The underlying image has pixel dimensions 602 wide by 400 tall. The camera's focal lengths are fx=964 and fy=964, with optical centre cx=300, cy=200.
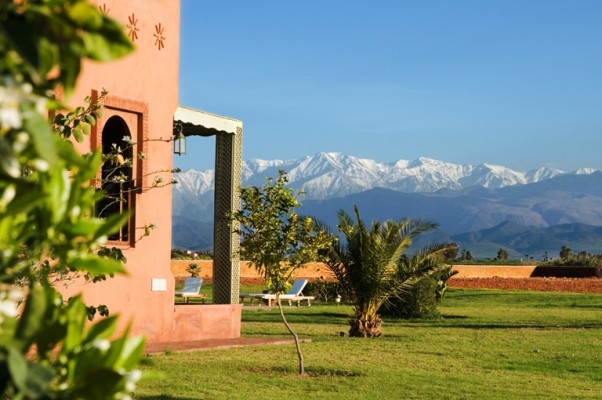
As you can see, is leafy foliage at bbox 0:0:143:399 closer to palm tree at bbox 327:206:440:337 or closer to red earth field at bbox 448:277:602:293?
palm tree at bbox 327:206:440:337

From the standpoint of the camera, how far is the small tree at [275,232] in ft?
41.8

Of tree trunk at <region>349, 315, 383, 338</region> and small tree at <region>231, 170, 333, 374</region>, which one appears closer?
small tree at <region>231, 170, 333, 374</region>

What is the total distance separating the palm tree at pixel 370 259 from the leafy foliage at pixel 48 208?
16.4 meters

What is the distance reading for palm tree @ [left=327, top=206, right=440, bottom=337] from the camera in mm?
18516

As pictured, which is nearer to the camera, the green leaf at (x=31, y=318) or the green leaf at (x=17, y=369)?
the green leaf at (x=17, y=369)

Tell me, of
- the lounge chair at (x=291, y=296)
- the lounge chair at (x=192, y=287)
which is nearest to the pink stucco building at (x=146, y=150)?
the lounge chair at (x=192, y=287)

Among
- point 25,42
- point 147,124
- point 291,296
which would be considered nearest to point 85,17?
point 25,42

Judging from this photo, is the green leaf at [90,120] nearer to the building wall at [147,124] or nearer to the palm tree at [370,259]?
the building wall at [147,124]

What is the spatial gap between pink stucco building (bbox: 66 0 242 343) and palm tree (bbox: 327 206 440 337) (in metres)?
4.15

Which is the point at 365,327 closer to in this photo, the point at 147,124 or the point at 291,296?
the point at 147,124

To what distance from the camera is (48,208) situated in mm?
1821

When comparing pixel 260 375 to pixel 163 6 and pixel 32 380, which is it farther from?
pixel 32 380

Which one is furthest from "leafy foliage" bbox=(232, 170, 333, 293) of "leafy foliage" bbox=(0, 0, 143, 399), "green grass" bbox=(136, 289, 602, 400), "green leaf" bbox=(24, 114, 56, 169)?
"green leaf" bbox=(24, 114, 56, 169)

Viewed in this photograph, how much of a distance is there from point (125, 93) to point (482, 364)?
20.6 ft
